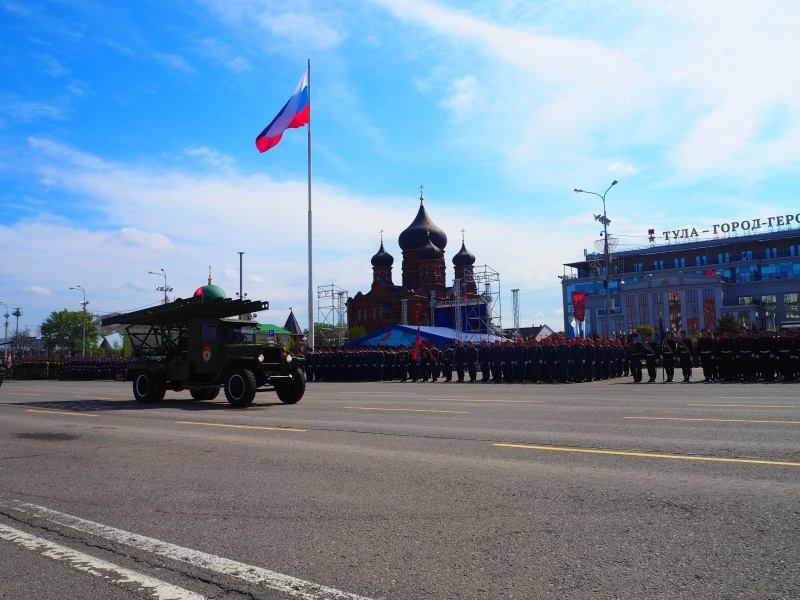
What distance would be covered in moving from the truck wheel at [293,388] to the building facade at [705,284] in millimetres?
64747

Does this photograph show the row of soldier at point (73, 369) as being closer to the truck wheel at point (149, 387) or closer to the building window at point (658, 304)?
the truck wheel at point (149, 387)

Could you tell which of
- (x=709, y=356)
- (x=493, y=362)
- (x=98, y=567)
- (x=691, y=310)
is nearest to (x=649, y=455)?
(x=98, y=567)

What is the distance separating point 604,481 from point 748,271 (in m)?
93.7

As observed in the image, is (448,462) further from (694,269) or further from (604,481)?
(694,269)

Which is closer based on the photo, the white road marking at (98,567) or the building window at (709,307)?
the white road marking at (98,567)

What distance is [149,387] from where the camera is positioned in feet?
60.9

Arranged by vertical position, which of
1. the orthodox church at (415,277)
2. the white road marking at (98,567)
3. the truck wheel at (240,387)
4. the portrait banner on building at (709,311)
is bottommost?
the white road marking at (98,567)

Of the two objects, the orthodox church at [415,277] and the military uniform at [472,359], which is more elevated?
the orthodox church at [415,277]

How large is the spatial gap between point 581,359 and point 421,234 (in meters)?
66.2

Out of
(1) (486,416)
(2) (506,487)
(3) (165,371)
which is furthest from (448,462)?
(3) (165,371)

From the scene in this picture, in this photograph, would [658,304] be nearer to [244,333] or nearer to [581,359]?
[581,359]

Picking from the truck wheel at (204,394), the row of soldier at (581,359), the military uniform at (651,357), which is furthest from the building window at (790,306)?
the truck wheel at (204,394)

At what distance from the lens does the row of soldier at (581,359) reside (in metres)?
22.8

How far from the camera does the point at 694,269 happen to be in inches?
3686
